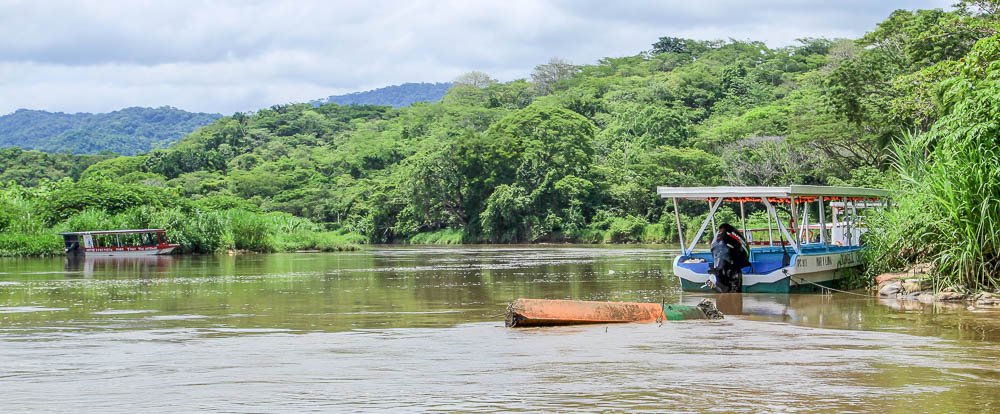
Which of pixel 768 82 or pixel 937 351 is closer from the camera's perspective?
pixel 937 351

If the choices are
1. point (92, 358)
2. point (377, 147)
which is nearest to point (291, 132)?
point (377, 147)

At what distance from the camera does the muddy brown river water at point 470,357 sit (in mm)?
9523

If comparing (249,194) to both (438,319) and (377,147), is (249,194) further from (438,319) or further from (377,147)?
(438,319)

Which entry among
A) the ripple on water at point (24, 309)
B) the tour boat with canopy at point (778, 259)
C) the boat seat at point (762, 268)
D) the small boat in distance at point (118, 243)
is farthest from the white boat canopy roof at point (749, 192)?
the small boat in distance at point (118, 243)

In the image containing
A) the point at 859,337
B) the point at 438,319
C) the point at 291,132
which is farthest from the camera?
the point at 291,132

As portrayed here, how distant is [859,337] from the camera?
14.1 m

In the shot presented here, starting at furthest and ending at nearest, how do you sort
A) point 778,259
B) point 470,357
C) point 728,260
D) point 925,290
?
point 778,259, point 728,260, point 925,290, point 470,357

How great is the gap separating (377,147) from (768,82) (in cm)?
3560

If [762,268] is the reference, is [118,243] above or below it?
above

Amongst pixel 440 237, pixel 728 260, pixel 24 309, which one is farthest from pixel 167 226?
pixel 728 260

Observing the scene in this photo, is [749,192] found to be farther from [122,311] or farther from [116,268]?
[116,268]

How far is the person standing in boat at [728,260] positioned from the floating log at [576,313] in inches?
241

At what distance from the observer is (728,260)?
21594mm

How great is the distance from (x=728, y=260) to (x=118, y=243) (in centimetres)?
3736
